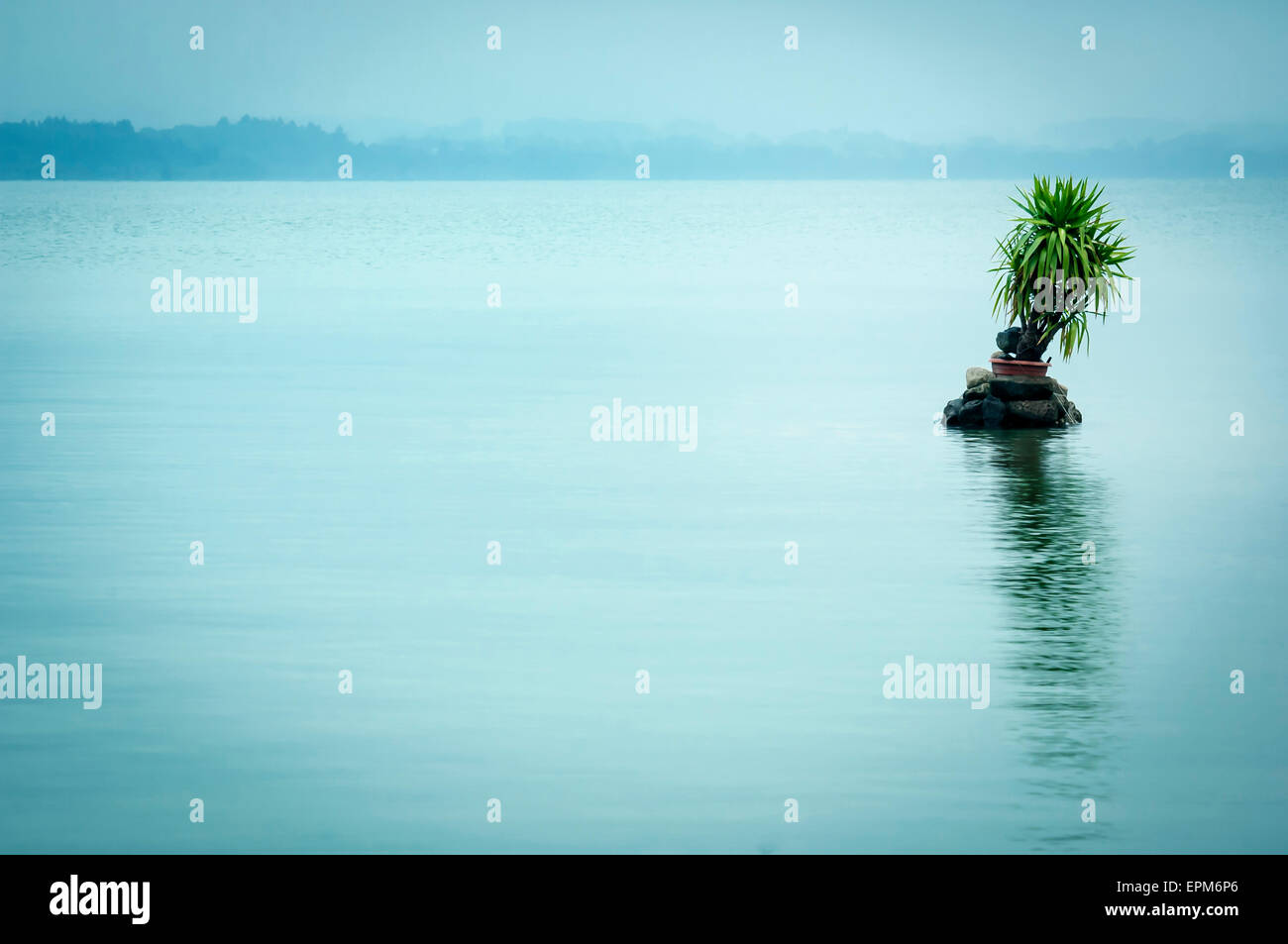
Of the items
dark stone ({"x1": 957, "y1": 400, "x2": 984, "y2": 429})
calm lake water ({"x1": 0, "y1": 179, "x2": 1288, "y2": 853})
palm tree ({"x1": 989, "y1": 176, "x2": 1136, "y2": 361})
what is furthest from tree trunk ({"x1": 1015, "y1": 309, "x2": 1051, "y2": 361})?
calm lake water ({"x1": 0, "y1": 179, "x2": 1288, "y2": 853})

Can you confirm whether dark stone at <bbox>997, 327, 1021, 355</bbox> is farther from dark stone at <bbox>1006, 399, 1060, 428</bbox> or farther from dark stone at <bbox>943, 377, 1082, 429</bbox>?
dark stone at <bbox>1006, 399, 1060, 428</bbox>

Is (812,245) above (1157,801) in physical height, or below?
above

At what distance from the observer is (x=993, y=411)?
14117mm

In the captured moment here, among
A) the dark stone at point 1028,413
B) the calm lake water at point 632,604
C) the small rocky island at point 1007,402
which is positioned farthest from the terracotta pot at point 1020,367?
the calm lake water at point 632,604

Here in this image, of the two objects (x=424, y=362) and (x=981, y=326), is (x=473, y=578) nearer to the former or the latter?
(x=424, y=362)

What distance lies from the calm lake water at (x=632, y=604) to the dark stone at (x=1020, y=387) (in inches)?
14.0

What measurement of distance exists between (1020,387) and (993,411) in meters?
0.27

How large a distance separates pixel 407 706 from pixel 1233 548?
4.98 meters

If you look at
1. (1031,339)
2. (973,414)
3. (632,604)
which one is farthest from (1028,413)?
(632,604)

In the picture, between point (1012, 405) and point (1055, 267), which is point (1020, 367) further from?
point (1055, 267)

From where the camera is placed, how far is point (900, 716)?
23.9ft

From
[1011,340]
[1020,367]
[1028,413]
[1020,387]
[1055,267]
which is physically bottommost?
[1028,413]

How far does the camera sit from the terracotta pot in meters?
14.0
